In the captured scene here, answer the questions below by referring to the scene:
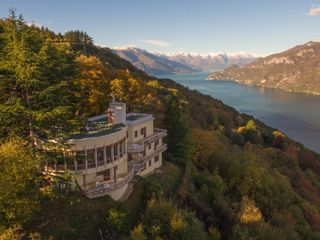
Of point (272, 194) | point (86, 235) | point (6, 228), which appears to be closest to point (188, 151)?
point (272, 194)

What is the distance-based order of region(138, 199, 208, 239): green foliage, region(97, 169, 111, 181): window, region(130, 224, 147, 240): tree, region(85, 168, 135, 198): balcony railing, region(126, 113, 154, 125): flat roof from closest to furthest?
region(130, 224, 147, 240): tree, region(138, 199, 208, 239): green foliage, region(85, 168, 135, 198): balcony railing, region(97, 169, 111, 181): window, region(126, 113, 154, 125): flat roof

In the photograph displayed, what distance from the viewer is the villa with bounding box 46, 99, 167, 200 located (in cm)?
2841

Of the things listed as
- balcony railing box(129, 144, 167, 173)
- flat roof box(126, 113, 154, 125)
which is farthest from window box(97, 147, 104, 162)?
flat roof box(126, 113, 154, 125)

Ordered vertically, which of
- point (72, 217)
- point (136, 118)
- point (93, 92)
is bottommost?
point (72, 217)

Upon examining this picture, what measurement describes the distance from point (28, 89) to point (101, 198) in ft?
39.9

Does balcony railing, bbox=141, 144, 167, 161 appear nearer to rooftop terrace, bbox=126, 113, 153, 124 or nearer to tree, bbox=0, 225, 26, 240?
rooftop terrace, bbox=126, 113, 153, 124

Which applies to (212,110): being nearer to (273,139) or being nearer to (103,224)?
(273,139)

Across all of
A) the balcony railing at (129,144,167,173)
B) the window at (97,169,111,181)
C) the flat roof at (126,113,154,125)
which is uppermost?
the flat roof at (126,113,154,125)

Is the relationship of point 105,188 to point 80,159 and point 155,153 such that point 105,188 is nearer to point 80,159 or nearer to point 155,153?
point 80,159

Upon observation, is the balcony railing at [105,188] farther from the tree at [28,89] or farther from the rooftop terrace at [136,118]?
the rooftop terrace at [136,118]

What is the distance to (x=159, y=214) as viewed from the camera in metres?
28.3

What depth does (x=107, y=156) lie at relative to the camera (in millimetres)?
30266

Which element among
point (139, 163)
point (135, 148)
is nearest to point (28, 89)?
point (135, 148)

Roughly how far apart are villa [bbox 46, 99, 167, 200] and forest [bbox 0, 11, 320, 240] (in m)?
1.15
